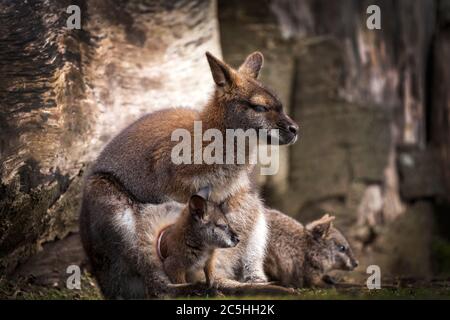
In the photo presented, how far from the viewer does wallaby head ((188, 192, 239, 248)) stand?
7578 mm

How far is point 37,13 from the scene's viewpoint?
29.5 ft

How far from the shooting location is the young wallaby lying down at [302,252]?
9.06 meters

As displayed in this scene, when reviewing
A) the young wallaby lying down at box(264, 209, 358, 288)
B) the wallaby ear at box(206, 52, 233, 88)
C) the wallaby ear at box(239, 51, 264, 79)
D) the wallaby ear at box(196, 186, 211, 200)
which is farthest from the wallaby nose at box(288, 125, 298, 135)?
the young wallaby lying down at box(264, 209, 358, 288)

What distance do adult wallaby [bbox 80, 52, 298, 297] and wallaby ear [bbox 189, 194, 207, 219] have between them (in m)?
0.17

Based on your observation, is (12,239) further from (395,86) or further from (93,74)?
(395,86)

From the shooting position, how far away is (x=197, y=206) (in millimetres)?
7539

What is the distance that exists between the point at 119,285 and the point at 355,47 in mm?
8034

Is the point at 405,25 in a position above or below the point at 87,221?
above

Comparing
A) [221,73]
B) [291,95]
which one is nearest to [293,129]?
[221,73]

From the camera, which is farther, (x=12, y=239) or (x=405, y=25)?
(x=405, y=25)

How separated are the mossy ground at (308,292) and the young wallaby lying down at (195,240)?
2.35 ft

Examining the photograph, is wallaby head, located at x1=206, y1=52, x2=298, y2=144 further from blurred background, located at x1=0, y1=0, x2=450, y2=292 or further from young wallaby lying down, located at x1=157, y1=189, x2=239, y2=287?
blurred background, located at x1=0, y1=0, x2=450, y2=292

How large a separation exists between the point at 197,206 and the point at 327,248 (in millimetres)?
2570
